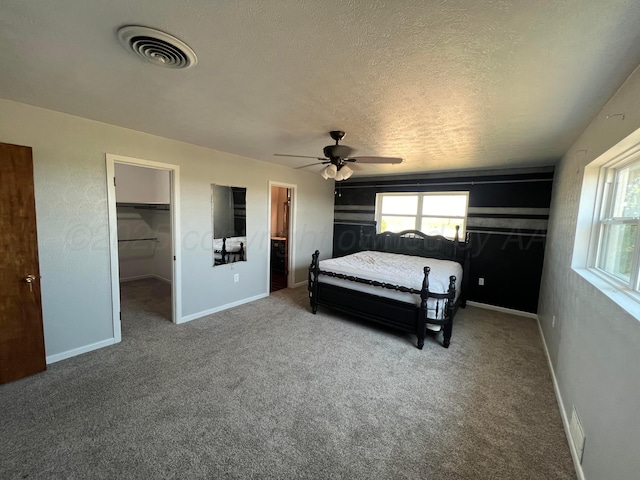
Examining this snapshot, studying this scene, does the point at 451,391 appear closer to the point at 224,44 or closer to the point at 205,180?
the point at 224,44

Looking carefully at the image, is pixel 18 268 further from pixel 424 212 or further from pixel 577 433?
pixel 424 212

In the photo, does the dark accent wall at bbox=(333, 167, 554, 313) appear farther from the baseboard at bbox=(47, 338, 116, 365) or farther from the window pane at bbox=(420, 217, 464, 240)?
the baseboard at bbox=(47, 338, 116, 365)

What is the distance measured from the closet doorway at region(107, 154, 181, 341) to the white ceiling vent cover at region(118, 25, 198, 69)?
1.82 m

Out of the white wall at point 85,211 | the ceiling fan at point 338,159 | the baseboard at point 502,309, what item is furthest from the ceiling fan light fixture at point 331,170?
the baseboard at point 502,309

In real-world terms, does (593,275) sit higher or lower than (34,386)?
higher

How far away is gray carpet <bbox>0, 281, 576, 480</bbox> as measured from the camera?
1.61 m

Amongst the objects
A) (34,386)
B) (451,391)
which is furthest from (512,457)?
(34,386)

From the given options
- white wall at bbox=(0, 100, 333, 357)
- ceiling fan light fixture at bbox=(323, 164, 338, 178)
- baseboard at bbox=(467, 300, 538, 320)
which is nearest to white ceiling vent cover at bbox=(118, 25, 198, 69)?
ceiling fan light fixture at bbox=(323, 164, 338, 178)

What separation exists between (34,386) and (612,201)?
4857mm

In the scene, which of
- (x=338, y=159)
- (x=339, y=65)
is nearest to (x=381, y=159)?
(x=338, y=159)

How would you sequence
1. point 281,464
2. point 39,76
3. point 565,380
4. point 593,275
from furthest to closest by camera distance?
point 565,380 < point 593,275 < point 39,76 < point 281,464

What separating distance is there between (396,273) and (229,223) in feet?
8.20

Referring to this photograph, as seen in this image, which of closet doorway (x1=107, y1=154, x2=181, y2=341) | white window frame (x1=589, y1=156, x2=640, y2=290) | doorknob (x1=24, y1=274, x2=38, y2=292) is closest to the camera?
white window frame (x1=589, y1=156, x2=640, y2=290)

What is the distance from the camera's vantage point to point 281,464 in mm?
1610
